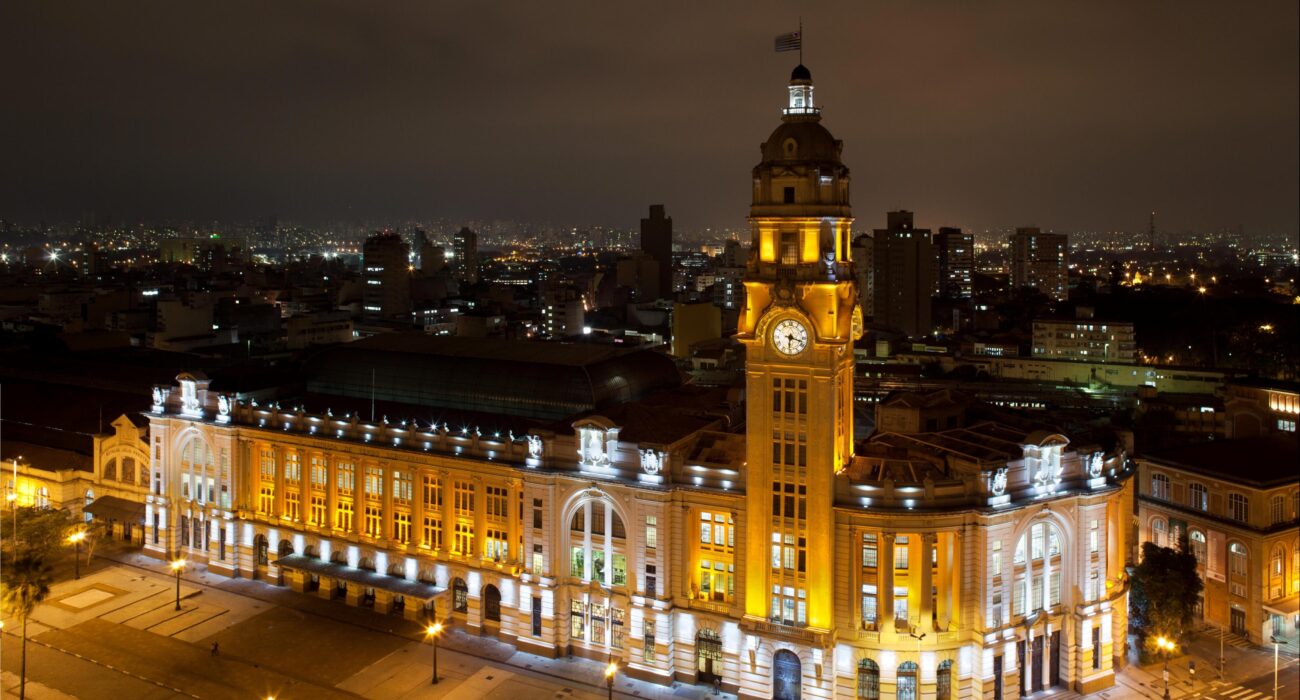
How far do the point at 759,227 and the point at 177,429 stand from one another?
5525 centimetres

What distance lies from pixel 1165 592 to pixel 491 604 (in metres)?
44.9

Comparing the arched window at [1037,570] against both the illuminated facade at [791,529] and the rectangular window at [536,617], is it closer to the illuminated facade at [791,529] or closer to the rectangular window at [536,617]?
the illuminated facade at [791,529]

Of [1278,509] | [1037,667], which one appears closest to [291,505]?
[1037,667]

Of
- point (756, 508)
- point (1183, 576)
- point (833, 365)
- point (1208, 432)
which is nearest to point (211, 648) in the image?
point (756, 508)

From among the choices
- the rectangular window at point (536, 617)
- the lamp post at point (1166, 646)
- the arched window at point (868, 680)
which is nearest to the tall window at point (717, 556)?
the arched window at point (868, 680)

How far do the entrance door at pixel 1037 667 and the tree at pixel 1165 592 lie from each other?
8.98 metres

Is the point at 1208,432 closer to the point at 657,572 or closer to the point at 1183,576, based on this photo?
the point at 1183,576

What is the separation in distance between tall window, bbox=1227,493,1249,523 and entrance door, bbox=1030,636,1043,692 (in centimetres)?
1928

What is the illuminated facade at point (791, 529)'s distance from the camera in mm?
59500

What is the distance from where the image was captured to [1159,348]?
609 ft

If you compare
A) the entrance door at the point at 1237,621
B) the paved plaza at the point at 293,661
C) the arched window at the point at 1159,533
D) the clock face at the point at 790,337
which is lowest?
the paved plaza at the point at 293,661

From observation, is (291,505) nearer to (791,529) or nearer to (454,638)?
(454,638)

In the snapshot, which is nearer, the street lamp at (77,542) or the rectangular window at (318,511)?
the rectangular window at (318,511)

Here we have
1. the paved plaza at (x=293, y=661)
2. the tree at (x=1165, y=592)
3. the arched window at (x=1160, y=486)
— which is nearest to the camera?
the paved plaza at (x=293, y=661)
